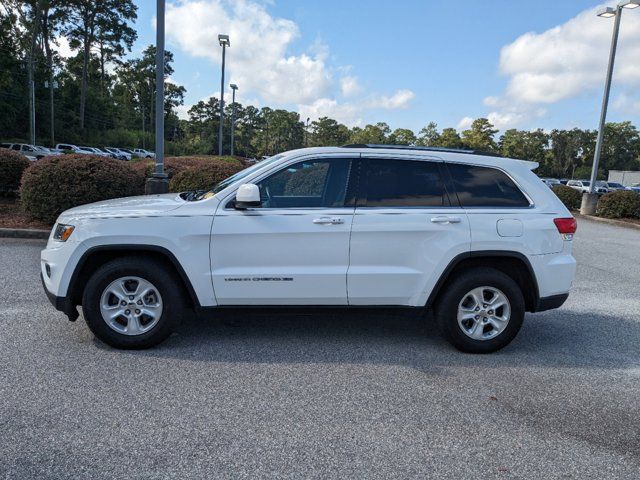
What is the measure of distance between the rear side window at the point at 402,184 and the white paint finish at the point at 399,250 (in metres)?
0.10

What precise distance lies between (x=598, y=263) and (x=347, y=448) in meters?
8.20

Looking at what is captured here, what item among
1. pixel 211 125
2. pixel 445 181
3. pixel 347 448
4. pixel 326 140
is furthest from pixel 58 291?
pixel 211 125

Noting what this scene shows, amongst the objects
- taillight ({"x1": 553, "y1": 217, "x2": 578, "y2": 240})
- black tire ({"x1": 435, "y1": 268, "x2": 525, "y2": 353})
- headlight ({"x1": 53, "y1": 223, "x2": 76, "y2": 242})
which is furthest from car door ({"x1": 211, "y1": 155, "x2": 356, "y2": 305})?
taillight ({"x1": 553, "y1": 217, "x2": 578, "y2": 240})

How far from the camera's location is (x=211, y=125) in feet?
322

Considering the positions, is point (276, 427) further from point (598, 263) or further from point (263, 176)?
point (598, 263)

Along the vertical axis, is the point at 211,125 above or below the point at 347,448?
above

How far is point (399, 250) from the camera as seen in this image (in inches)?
169

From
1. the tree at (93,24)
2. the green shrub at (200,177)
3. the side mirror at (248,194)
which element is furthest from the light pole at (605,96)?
the tree at (93,24)

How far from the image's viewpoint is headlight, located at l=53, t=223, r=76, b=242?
421cm

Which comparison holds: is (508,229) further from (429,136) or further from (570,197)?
(429,136)

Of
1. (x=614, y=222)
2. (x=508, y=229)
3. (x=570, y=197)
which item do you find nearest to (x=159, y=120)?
(x=508, y=229)

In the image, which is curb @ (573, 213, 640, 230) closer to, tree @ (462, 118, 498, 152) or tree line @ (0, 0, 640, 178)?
tree line @ (0, 0, 640, 178)

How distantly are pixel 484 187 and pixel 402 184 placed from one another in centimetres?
74

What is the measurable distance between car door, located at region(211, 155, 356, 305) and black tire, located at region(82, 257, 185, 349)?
15.0 inches
